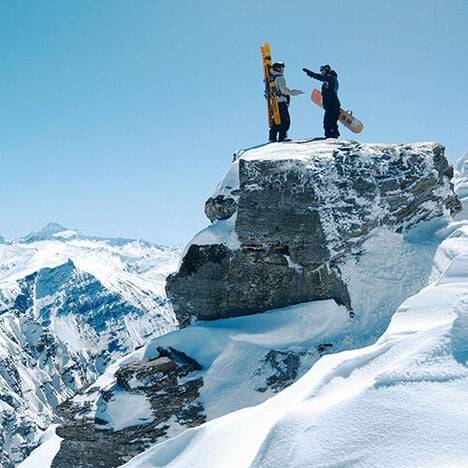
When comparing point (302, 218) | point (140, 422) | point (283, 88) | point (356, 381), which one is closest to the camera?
point (356, 381)

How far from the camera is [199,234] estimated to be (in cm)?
1552

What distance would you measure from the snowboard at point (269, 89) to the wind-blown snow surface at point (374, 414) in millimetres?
12205

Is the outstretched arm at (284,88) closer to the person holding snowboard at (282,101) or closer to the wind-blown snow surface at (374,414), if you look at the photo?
the person holding snowboard at (282,101)

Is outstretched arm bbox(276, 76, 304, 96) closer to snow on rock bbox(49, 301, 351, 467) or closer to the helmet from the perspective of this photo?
the helmet

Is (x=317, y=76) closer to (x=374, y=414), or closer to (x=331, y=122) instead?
(x=331, y=122)

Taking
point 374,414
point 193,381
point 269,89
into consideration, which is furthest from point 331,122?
point 374,414

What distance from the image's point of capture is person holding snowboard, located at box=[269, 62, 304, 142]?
17703 millimetres

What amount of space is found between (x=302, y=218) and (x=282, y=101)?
21.0 ft

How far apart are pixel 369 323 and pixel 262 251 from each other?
3.92 meters

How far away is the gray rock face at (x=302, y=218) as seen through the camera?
13.6m

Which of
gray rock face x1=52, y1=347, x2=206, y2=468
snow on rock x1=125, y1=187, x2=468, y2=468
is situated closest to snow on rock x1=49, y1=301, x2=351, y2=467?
gray rock face x1=52, y1=347, x2=206, y2=468

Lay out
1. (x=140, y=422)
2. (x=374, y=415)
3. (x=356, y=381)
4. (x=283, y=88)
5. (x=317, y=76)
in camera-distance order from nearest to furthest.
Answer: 1. (x=374, y=415)
2. (x=356, y=381)
3. (x=140, y=422)
4. (x=317, y=76)
5. (x=283, y=88)

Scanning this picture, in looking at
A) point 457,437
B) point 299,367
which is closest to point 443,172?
point 299,367

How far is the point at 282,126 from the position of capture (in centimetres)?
1848
